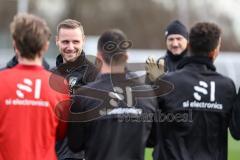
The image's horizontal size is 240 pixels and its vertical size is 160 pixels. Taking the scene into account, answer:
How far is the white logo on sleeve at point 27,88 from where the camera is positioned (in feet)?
21.3

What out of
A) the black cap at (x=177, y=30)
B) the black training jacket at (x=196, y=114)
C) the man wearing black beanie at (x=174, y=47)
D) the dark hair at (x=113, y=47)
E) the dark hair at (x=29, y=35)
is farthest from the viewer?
the black cap at (x=177, y=30)

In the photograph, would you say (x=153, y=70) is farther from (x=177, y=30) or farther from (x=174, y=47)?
(x=177, y=30)

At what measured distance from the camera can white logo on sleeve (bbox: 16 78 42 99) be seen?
648cm

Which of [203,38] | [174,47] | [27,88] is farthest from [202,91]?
→ [174,47]

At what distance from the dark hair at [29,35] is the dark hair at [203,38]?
1.65 metres

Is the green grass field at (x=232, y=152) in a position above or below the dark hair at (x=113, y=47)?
below

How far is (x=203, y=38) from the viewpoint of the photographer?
290 inches

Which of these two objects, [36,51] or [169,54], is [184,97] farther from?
[169,54]

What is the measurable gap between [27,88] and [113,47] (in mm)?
941

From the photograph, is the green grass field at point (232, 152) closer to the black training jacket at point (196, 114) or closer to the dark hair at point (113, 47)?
the black training jacket at point (196, 114)

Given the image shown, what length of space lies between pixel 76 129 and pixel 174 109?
1028 mm

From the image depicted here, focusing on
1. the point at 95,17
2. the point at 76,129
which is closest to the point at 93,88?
the point at 76,129

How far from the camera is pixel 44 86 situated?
6578 mm

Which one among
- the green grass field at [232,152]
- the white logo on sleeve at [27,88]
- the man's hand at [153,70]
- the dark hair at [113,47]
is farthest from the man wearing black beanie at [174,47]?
the green grass field at [232,152]
